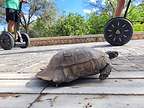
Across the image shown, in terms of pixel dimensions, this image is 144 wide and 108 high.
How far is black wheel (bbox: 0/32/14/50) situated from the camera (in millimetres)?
9040

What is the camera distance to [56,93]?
324 cm

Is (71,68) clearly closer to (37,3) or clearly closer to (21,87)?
(21,87)

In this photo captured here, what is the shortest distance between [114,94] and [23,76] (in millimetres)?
1444

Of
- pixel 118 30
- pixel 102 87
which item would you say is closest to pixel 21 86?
pixel 102 87

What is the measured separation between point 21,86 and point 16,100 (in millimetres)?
547

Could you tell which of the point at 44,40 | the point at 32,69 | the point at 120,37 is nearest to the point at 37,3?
the point at 44,40

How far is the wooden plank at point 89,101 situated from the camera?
279 cm

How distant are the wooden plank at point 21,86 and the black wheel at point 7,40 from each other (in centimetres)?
517

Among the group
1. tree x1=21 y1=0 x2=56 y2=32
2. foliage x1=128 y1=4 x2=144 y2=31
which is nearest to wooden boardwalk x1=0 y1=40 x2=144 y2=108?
tree x1=21 y1=0 x2=56 y2=32

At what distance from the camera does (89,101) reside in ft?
9.61

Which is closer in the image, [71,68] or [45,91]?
[45,91]

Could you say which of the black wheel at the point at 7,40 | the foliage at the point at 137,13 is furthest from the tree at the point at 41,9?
the black wheel at the point at 7,40

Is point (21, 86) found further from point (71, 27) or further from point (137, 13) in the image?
point (137, 13)

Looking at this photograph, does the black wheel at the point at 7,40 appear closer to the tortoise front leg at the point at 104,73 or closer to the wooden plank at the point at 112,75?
the wooden plank at the point at 112,75
